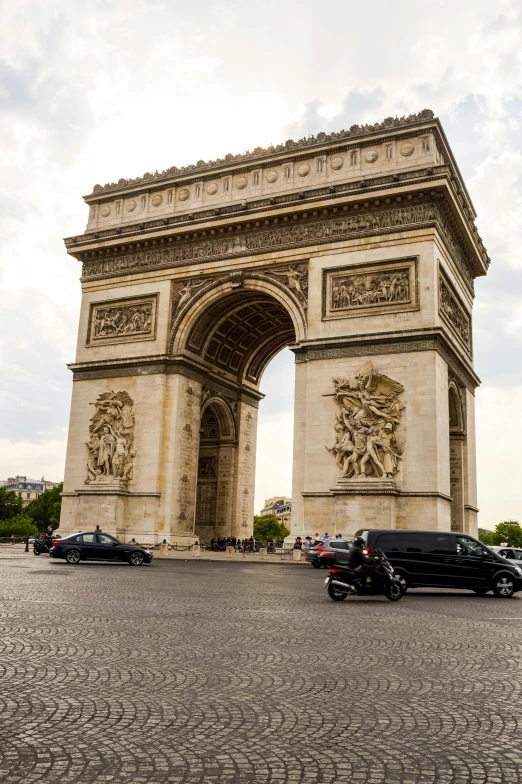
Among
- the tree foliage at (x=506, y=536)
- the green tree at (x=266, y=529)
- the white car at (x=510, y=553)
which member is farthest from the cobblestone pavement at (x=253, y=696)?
the tree foliage at (x=506, y=536)

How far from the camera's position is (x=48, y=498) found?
100 m

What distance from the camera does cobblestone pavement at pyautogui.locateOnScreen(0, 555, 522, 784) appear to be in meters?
3.95

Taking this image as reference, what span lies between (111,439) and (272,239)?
11139mm

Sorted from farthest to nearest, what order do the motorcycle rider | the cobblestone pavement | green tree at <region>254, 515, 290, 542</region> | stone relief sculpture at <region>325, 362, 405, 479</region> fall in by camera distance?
1. green tree at <region>254, 515, 290, 542</region>
2. stone relief sculpture at <region>325, 362, 405, 479</region>
3. the motorcycle rider
4. the cobblestone pavement

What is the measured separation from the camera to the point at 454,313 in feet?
103

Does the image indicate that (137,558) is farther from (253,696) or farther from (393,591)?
(253,696)

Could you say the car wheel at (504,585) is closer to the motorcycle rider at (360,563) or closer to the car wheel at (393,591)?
the car wheel at (393,591)

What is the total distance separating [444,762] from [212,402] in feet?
107

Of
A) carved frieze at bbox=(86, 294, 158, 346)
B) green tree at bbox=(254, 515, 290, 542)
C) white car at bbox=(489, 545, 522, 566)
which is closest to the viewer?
white car at bbox=(489, 545, 522, 566)

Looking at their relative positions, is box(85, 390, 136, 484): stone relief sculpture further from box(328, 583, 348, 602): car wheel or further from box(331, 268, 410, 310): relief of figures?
box(328, 583, 348, 602): car wheel

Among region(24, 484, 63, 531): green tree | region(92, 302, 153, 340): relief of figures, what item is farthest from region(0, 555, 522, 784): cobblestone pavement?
region(24, 484, 63, 531): green tree

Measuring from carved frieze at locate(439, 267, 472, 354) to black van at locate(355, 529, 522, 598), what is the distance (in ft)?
45.2

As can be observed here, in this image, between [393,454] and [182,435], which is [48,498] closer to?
[182,435]

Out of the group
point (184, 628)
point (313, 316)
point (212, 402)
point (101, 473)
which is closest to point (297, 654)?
point (184, 628)
